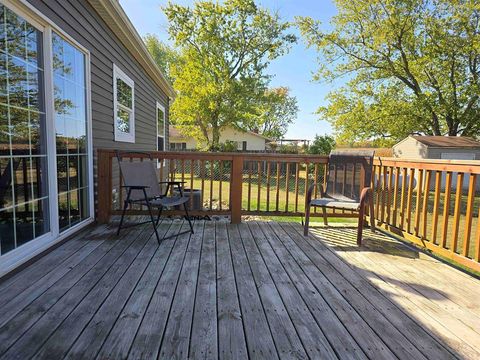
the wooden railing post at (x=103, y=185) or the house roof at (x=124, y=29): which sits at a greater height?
the house roof at (x=124, y=29)

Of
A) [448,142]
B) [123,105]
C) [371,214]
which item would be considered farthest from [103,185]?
[448,142]

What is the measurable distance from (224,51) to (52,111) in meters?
13.0

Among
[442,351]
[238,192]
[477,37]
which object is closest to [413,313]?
[442,351]

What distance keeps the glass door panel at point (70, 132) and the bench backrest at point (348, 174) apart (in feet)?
9.91

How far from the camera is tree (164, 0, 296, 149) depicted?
13836 mm

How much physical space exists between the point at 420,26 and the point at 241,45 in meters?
7.63

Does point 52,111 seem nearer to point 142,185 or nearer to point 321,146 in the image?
point 142,185

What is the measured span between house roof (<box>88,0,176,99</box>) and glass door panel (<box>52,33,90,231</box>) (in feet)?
2.59

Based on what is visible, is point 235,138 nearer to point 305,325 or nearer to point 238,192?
point 238,192

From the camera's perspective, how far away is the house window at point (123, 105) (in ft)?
15.2

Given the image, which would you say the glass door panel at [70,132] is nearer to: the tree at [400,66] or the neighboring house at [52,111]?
the neighboring house at [52,111]

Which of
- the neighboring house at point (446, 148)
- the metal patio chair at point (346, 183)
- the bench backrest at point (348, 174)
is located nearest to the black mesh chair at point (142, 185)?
the metal patio chair at point (346, 183)

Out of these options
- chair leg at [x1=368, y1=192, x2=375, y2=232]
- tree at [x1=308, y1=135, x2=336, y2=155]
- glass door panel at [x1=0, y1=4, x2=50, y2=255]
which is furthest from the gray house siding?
tree at [x1=308, y1=135, x2=336, y2=155]

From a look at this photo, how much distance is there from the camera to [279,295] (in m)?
1.96
